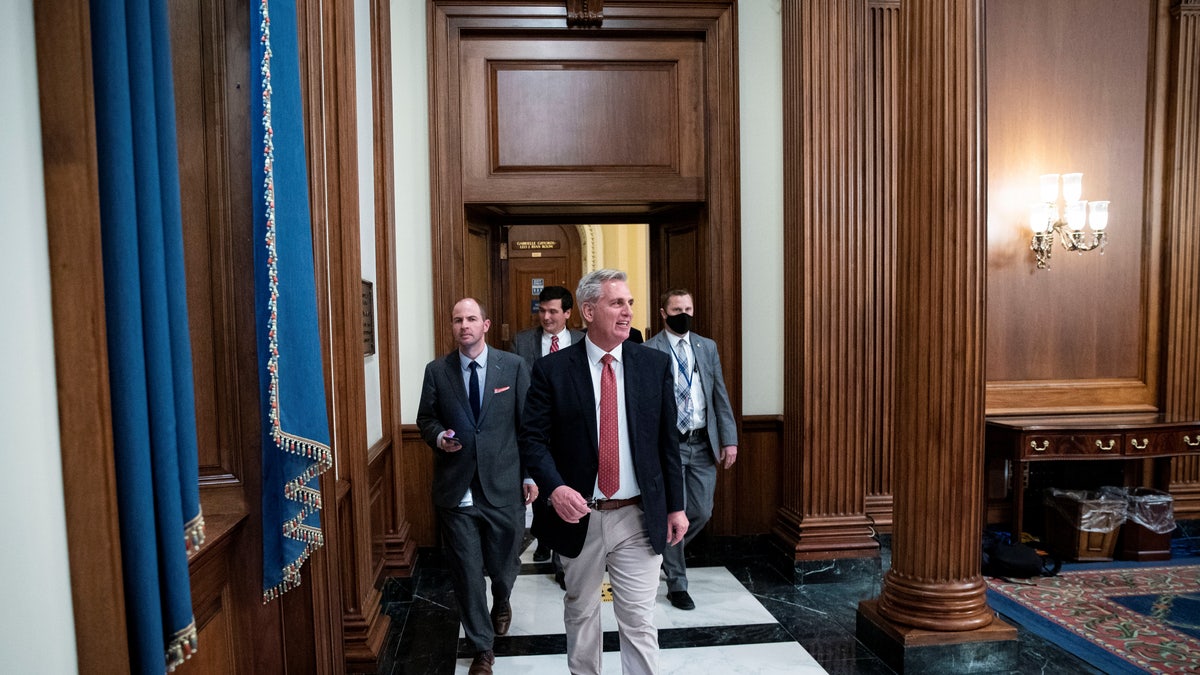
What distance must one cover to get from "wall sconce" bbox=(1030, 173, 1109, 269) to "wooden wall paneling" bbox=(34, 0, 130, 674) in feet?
19.2

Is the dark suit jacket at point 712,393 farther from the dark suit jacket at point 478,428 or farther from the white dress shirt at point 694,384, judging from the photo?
the dark suit jacket at point 478,428

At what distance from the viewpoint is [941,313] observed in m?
3.24

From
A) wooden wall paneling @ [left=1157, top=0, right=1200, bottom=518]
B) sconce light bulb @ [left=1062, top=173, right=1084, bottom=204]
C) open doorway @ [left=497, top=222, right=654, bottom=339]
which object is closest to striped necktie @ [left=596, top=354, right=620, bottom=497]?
sconce light bulb @ [left=1062, top=173, right=1084, bottom=204]

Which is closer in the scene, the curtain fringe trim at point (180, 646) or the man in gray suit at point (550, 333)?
the curtain fringe trim at point (180, 646)

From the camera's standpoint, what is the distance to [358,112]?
3701 mm

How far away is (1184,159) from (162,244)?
6.77 m

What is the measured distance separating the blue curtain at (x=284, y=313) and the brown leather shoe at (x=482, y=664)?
52.7 inches

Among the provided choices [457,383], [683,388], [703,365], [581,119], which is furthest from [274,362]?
[581,119]

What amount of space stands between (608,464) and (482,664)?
128 centimetres

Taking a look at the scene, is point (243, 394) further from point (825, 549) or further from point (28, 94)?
point (825, 549)

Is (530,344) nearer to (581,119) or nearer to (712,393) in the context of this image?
(712,393)

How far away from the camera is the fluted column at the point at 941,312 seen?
3197 millimetres

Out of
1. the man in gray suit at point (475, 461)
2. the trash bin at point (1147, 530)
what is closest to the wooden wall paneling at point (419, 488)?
the man in gray suit at point (475, 461)

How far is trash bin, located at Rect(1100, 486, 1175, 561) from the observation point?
5016 mm
